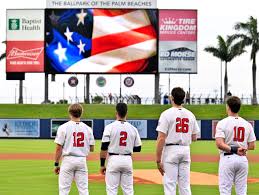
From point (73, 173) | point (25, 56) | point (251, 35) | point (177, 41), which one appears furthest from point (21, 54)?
point (73, 173)

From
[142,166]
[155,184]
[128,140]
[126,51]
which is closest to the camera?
[128,140]

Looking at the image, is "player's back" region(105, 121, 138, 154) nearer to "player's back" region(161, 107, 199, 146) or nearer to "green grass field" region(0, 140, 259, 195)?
"player's back" region(161, 107, 199, 146)

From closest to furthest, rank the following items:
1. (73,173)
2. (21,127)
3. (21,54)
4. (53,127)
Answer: (73,173) < (53,127) < (21,127) < (21,54)

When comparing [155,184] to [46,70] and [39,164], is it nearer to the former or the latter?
[39,164]

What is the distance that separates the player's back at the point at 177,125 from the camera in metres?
11.0

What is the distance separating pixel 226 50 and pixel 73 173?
6539cm

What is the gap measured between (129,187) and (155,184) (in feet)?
21.2

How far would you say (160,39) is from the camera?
57656mm

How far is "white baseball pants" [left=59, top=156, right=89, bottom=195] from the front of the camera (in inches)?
458

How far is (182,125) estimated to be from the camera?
11.1 m

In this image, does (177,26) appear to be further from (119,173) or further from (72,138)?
(119,173)

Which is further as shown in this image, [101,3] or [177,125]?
[101,3]

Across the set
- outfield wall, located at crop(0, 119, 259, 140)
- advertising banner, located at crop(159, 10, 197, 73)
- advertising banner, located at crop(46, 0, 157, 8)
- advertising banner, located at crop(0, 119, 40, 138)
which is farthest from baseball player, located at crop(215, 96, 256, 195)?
advertising banner, located at crop(46, 0, 157, 8)

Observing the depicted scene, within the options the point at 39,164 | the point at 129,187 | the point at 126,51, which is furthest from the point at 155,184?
the point at 126,51
